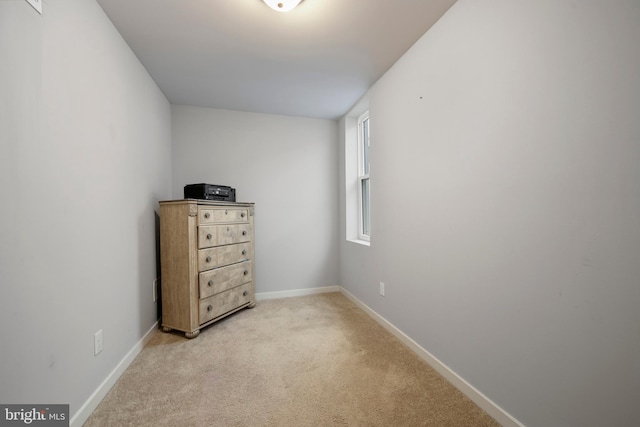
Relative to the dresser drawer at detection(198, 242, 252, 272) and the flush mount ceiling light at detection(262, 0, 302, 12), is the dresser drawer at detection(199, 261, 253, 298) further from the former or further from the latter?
the flush mount ceiling light at detection(262, 0, 302, 12)

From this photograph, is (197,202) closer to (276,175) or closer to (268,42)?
(276,175)

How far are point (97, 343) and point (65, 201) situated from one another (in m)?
0.82

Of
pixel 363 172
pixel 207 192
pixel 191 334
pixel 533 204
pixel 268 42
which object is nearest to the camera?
pixel 533 204

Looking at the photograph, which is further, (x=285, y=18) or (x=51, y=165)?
(x=285, y=18)

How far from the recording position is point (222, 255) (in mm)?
2498

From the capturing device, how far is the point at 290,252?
11.0 feet

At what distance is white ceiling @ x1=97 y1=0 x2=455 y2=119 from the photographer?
62.4 inches

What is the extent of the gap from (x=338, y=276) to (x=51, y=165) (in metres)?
2.98

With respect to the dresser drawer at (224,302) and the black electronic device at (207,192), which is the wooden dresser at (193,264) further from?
the black electronic device at (207,192)

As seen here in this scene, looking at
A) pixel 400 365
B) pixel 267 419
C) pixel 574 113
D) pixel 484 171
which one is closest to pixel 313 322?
pixel 400 365

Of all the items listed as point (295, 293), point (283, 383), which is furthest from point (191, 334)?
point (295, 293)

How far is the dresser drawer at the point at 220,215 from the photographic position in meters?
2.29

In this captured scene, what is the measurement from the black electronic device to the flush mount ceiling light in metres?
1.56

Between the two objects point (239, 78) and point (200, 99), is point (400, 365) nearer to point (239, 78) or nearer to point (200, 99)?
point (239, 78)
